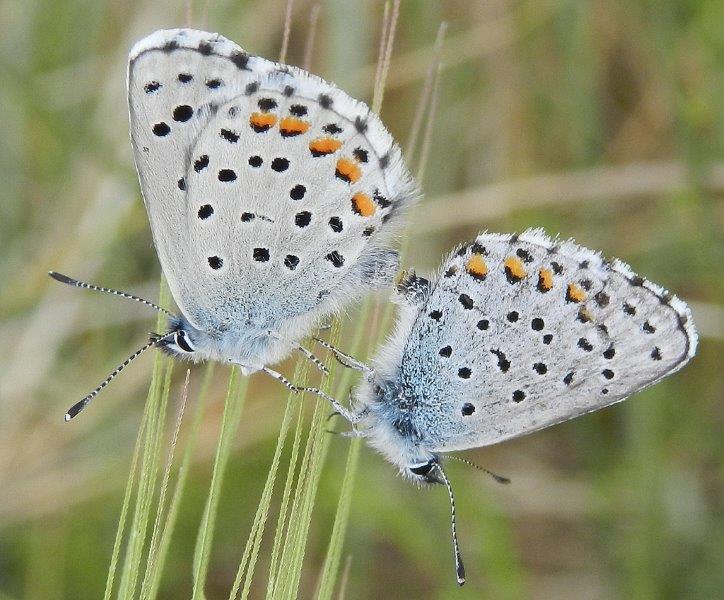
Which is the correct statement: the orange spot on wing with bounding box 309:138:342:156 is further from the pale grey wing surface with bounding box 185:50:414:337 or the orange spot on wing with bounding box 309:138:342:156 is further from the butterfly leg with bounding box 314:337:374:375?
the butterfly leg with bounding box 314:337:374:375

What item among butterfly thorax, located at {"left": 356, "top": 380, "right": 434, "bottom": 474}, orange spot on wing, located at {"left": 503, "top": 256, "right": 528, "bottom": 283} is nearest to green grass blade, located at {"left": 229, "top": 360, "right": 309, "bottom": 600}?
butterfly thorax, located at {"left": 356, "top": 380, "right": 434, "bottom": 474}

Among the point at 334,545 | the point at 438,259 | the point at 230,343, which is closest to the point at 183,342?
the point at 230,343

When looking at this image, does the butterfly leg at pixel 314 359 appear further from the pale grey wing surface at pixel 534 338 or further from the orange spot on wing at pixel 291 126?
the orange spot on wing at pixel 291 126

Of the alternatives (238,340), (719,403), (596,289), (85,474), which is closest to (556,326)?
(596,289)

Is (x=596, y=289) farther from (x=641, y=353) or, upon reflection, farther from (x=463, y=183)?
(x=463, y=183)

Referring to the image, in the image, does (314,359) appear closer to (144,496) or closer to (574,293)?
(144,496)

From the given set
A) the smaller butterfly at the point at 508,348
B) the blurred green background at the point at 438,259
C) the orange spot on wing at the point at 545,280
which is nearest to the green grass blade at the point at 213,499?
the smaller butterfly at the point at 508,348
